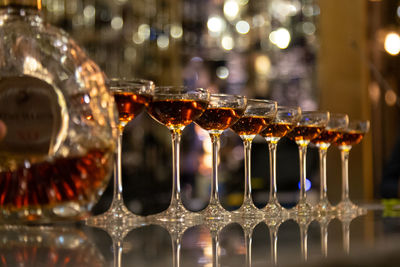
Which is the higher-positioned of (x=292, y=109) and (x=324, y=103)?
(x=324, y=103)

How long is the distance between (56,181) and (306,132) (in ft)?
2.72

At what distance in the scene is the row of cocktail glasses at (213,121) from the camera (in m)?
1.20

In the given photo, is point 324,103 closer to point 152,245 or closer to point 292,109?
point 292,109

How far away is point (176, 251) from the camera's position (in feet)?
2.28

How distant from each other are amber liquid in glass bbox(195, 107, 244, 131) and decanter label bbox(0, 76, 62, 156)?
1.73 ft

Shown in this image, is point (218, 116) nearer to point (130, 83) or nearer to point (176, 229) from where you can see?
point (130, 83)

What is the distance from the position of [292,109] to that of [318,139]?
237mm

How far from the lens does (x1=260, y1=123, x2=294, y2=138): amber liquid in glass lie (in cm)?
142

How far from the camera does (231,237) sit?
84 centimetres

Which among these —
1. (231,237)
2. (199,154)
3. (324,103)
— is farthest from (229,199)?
(231,237)

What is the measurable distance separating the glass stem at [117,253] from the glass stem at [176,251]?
5 centimetres

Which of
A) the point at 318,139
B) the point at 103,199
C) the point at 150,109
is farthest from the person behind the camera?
the point at 103,199

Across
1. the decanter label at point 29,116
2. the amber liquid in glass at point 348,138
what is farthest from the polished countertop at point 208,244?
the amber liquid in glass at point 348,138

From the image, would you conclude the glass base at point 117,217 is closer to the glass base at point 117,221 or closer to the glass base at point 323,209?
the glass base at point 117,221
